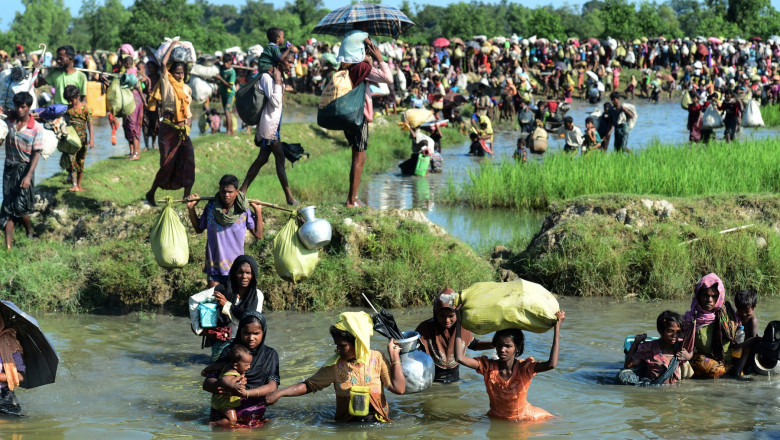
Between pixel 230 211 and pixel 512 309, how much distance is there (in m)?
2.23

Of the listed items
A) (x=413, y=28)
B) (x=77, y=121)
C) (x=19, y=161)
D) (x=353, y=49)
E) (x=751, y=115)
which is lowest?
(x=19, y=161)

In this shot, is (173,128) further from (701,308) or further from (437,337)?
(701,308)

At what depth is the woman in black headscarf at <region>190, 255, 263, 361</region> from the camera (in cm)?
600

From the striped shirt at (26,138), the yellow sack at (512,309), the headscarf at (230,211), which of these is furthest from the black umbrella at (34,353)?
the striped shirt at (26,138)

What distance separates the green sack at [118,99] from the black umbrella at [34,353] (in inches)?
266

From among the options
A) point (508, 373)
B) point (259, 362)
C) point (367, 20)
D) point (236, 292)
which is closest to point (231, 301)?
point (236, 292)

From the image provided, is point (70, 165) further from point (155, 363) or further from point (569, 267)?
point (569, 267)

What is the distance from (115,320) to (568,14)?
66.0m

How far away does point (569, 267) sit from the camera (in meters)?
9.17

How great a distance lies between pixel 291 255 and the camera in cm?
682

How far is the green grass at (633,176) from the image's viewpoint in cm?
1163

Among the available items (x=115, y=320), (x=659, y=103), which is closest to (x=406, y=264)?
(x=115, y=320)

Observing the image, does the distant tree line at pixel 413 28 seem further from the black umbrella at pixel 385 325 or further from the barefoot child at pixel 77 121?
the black umbrella at pixel 385 325

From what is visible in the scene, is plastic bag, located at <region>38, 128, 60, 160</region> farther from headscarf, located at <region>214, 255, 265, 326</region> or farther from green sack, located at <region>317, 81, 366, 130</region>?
headscarf, located at <region>214, 255, 265, 326</region>
